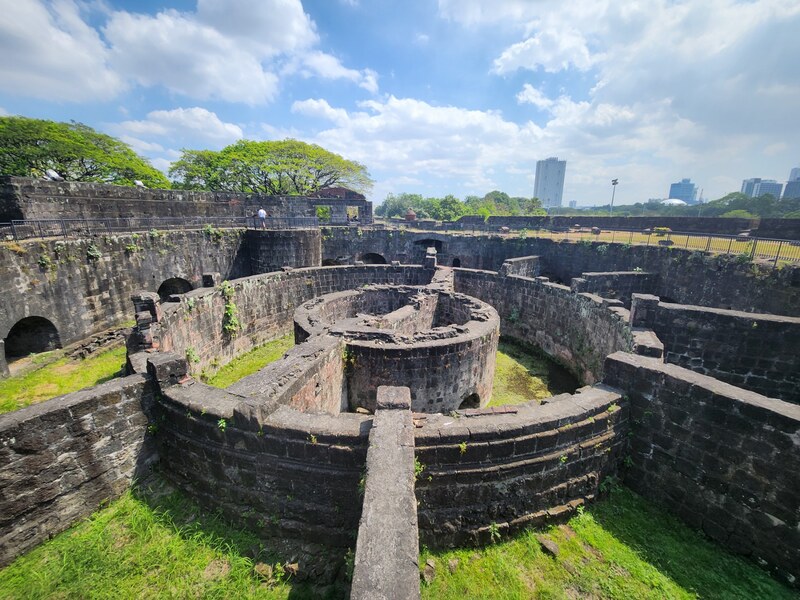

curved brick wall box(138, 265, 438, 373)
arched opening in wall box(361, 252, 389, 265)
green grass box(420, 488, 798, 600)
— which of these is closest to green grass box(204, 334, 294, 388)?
curved brick wall box(138, 265, 438, 373)

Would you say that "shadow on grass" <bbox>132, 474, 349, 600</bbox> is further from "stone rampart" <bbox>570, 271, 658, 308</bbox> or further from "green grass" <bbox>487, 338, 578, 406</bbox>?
"stone rampart" <bbox>570, 271, 658, 308</bbox>

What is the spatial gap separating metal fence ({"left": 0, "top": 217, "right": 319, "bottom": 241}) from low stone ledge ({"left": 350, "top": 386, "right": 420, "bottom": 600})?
13515mm

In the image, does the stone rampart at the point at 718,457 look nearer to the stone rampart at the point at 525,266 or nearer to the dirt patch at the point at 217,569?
the dirt patch at the point at 217,569

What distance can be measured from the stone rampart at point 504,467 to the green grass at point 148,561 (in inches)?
68.4

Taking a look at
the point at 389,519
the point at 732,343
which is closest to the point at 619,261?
the point at 732,343

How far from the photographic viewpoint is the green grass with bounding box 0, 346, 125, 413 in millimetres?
8258

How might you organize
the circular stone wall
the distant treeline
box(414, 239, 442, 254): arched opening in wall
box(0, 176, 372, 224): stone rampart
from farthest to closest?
the distant treeline → box(414, 239, 442, 254): arched opening in wall → box(0, 176, 372, 224): stone rampart → the circular stone wall

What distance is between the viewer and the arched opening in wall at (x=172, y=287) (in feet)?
50.4

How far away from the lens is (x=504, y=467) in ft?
15.5

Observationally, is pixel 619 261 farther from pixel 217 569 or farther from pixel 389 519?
pixel 217 569

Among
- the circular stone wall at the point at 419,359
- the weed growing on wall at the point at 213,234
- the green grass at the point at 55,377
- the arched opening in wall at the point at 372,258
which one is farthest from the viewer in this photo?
the arched opening in wall at the point at 372,258

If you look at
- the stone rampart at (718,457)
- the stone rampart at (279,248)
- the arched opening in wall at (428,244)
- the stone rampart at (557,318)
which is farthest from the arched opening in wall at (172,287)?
the stone rampart at (718,457)

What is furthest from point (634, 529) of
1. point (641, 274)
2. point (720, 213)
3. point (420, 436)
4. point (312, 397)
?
point (720, 213)

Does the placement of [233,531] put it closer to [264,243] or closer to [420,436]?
[420,436]
